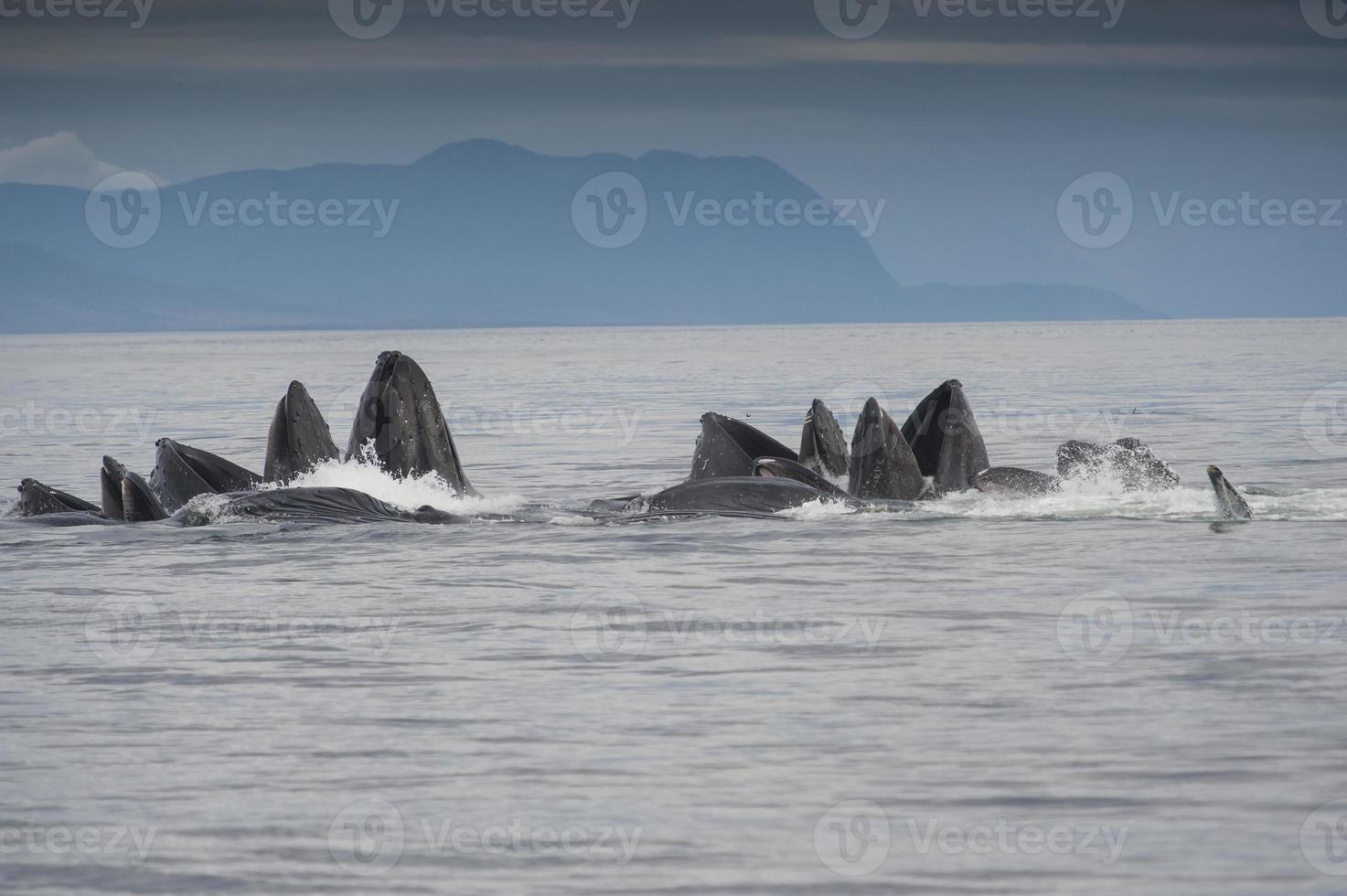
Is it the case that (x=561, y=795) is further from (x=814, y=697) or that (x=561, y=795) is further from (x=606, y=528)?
(x=606, y=528)

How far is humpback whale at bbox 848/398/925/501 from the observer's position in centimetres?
1560

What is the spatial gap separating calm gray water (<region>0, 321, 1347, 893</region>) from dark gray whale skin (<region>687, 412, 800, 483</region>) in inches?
55.0

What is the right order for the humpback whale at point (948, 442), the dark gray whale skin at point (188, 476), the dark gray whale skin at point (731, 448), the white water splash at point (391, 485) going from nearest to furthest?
1. the white water splash at point (391, 485)
2. the humpback whale at point (948, 442)
3. the dark gray whale skin at point (188, 476)
4. the dark gray whale skin at point (731, 448)

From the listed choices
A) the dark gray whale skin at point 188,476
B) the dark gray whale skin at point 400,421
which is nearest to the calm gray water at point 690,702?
the dark gray whale skin at point 400,421

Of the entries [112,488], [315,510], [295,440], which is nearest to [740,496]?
[315,510]

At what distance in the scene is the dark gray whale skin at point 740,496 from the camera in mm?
15305

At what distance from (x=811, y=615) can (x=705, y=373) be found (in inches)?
2068

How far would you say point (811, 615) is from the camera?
10805mm

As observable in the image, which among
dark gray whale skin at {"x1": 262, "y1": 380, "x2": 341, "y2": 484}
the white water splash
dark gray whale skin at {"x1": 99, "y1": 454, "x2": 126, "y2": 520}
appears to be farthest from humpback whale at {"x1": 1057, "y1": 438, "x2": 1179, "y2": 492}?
dark gray whale skin at {"x1": 99, "y1": 454, "x2": 126, "y2": 520}

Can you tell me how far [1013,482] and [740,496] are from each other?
9.11ft

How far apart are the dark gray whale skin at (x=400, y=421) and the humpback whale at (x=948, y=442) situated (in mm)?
4638

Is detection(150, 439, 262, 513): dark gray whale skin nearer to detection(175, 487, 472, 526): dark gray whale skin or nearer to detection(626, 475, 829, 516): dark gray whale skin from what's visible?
detection(175, 487, 472, 526): dark gray whale skin

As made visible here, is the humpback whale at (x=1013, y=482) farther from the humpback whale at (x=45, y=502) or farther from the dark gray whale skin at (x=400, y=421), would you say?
the humpback whale at (x=45, y=502)

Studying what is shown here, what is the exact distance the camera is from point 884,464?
51.6ft
